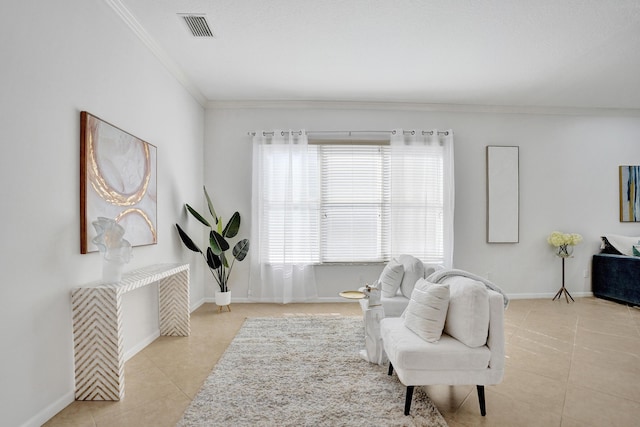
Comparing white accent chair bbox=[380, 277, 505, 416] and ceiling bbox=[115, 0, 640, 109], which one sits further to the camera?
ceiling bbox=[115, 0, 640, 109]

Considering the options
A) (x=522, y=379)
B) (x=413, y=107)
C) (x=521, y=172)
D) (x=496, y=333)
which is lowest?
(x=522, y=379)

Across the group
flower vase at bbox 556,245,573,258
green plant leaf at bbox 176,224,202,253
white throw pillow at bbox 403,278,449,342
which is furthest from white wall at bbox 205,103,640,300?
white throw pillow at bbox 403,278,449,342

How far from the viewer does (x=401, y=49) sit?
3555 mm

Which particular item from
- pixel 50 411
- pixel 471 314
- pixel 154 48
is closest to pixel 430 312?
pixel 471 314

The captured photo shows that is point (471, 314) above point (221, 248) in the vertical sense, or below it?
A: below

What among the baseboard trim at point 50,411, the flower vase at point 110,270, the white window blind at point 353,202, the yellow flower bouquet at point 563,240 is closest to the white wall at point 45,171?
the baseboard trim at point 50,411

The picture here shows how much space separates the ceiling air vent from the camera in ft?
9.86

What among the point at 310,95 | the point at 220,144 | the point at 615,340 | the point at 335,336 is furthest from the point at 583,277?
the point at 220,144

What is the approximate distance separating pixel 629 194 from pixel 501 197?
6.86 ft

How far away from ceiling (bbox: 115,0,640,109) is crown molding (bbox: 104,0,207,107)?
0.01 m

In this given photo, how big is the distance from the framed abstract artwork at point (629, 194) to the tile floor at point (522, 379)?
6.38 feet

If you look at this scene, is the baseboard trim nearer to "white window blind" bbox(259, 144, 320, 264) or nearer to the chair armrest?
the chair armrest

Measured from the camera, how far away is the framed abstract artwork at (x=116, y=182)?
243cm

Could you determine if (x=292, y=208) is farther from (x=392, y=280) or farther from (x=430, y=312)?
(x=430, y=312)
